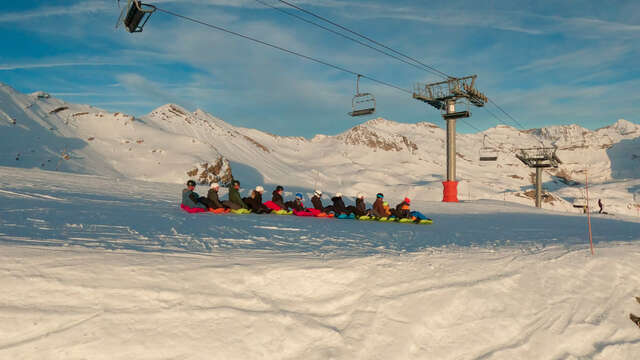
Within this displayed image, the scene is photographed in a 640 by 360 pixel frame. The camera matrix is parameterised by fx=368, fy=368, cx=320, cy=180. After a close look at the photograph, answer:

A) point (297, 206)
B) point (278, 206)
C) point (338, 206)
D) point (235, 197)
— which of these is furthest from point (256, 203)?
point (338, 206)

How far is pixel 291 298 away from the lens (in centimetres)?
436

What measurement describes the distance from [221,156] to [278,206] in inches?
1082

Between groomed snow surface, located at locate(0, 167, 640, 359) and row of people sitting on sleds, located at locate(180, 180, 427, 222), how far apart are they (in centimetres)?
466

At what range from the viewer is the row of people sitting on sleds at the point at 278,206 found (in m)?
11.9

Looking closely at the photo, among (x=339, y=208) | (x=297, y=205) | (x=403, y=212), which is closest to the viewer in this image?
(x=403, y=212)

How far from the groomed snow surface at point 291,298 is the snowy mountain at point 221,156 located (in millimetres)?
21025

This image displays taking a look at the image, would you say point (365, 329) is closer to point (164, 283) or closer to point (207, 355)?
point (207, 355)

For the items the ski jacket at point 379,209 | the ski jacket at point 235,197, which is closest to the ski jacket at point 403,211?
the ski jacket at point 379,209

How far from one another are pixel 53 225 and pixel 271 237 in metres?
3.92

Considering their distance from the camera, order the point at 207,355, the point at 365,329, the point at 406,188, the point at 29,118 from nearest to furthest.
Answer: the point at 207,355
the point at 365,329
the point at 29,118
the point at 406,188

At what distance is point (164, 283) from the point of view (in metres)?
4.08

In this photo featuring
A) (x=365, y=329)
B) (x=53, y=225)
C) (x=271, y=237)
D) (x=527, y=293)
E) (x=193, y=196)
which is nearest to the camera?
(x=365, y=329)

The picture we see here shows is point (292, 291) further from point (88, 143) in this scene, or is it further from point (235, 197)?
point (88, 143)

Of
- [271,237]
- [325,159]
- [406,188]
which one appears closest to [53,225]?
[271,237]
